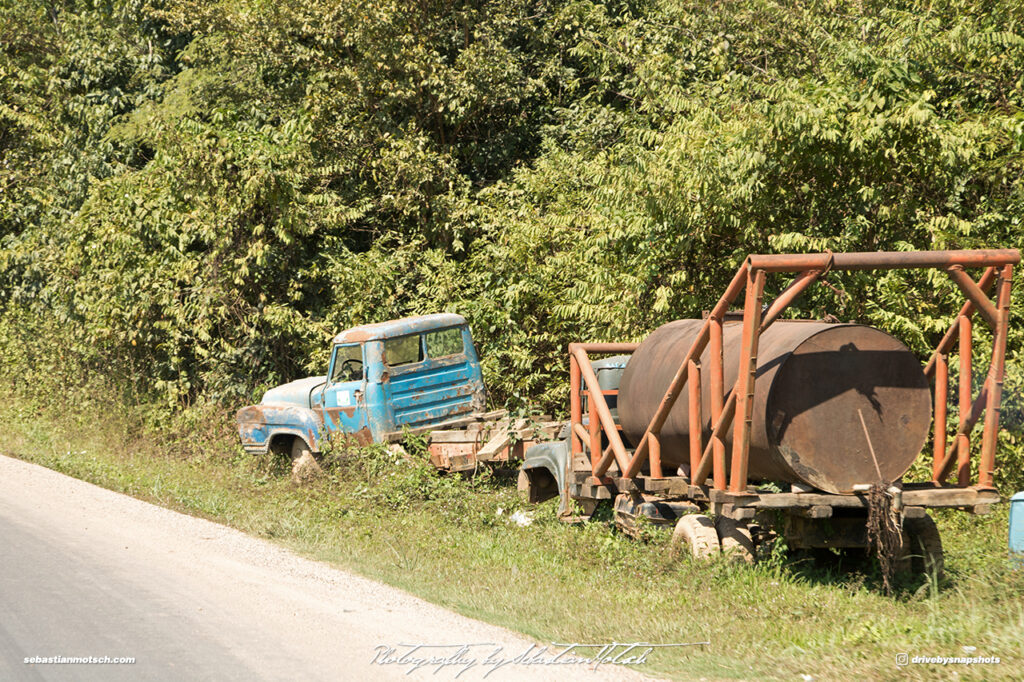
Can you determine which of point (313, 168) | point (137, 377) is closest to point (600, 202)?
point (313, 168)

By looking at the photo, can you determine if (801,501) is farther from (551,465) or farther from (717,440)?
(551,465)

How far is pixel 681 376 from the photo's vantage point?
24.8 feet

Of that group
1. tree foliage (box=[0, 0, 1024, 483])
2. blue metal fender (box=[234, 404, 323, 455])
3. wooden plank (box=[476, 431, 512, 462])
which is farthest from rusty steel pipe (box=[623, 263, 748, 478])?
blue metal fender (box=[234, 404, 323, 455])

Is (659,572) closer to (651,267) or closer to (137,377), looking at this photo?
(651,267)

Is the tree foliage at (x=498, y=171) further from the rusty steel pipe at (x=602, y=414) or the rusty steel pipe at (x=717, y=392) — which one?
the rusty steel pipe at (x=717, y=392)

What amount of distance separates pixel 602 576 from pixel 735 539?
111cm

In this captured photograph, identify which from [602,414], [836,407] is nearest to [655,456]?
[602,414]

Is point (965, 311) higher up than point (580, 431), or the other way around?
point (965, 311)

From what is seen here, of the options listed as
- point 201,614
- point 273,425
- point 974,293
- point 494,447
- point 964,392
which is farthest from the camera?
point 273,425

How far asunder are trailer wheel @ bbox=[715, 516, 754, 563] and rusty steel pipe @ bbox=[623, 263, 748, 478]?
2.93 ft

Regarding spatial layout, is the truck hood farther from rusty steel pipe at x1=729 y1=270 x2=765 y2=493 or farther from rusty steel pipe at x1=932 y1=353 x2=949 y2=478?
rusty steel pipe at x1=932 y1=353 x2=949 y2=478

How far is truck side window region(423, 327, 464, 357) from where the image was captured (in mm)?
12797

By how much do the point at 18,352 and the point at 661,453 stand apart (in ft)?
60.1

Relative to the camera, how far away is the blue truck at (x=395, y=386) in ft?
40.6
